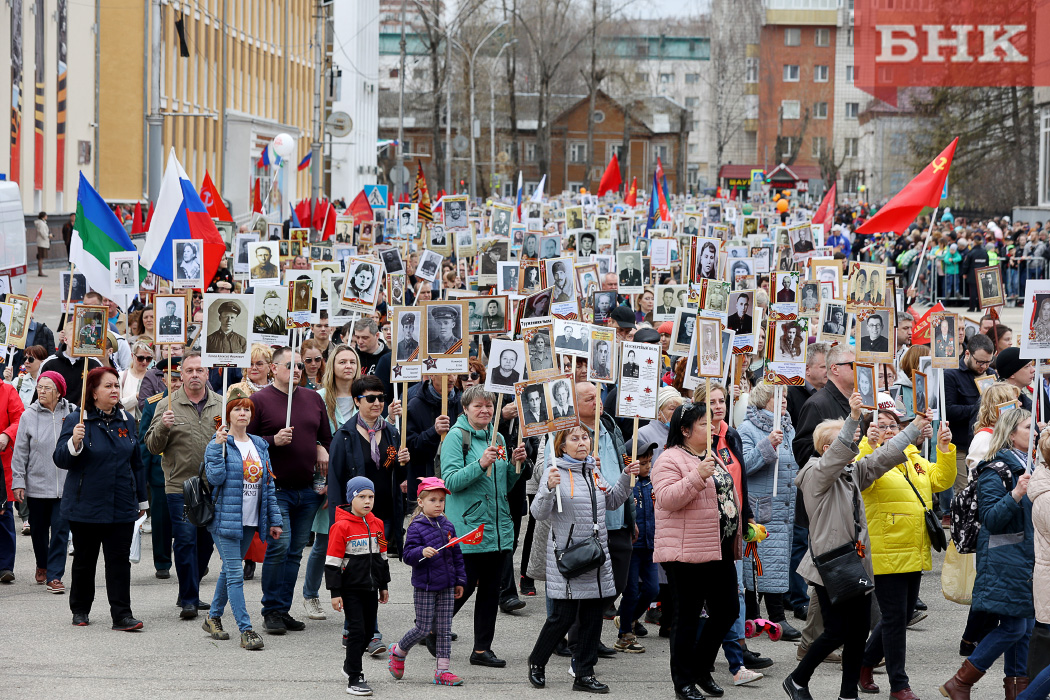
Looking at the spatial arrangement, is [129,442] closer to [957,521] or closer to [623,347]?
[623,347]

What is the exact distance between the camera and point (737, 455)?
8.02 m

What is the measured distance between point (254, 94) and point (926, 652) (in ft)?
168

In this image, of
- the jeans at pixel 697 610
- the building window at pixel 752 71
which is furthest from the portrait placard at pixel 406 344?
the building window at pixel 752 71

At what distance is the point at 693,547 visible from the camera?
7293mm

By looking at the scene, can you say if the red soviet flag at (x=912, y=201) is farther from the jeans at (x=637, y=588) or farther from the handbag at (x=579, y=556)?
the handbag at (x=579, y=556)

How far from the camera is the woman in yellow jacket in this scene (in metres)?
7.27

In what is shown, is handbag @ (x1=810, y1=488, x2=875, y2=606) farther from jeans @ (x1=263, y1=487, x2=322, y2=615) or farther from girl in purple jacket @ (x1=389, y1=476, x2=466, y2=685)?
jeans @ (x1=263, y1=487, x2=322, y2=615)

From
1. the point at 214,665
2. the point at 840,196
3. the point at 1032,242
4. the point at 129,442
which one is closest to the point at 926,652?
the point at 214,665

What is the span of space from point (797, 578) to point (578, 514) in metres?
2.42

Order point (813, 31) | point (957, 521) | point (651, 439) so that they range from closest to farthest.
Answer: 1. point (957, 521)
2. point (651, 439)
3. point (813, 31)

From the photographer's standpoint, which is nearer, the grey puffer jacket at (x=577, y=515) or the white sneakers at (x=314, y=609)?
the grey puffer jacket at (x=577, y=515)

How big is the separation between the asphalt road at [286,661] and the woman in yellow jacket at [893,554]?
370 millimetres

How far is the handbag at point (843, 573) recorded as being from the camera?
22.9 ft

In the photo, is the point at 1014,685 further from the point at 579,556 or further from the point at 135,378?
the point at 135,378
